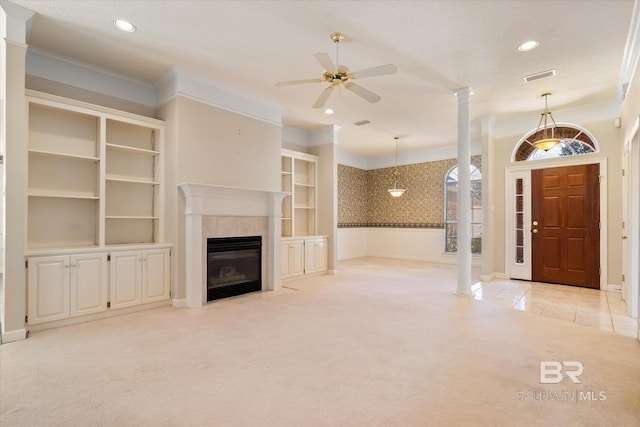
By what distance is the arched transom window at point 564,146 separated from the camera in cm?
558

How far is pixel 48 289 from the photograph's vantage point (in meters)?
3.44

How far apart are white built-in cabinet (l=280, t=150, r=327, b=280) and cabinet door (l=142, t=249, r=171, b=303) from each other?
2.09m

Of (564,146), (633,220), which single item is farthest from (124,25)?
(564,146)

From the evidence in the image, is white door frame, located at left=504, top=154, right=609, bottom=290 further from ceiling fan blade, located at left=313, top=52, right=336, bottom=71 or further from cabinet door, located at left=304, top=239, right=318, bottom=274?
ceiling fan blade, located at left=313, top=52, right=336, bottom=71

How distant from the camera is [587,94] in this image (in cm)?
493

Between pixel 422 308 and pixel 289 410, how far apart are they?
2.72m

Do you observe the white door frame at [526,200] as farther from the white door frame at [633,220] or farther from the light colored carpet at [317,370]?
the light colored carpet at [317,370]

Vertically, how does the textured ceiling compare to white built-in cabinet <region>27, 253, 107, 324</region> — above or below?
above

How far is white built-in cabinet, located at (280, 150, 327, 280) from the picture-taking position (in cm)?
620

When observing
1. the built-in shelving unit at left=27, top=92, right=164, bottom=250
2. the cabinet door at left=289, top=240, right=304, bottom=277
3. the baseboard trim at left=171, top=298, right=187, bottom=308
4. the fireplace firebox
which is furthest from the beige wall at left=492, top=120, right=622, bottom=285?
the built-in shelving unit at left=27, top=92, right=164, bottom=250

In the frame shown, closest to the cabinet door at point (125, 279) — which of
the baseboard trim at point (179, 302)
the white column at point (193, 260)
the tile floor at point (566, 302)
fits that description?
the baseboard trim at point (179, 302)

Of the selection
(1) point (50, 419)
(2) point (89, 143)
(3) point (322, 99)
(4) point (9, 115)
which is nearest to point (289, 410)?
(1) point (50, 419)

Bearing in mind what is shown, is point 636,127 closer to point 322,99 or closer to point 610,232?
point 610,232

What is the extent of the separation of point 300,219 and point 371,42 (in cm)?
426
